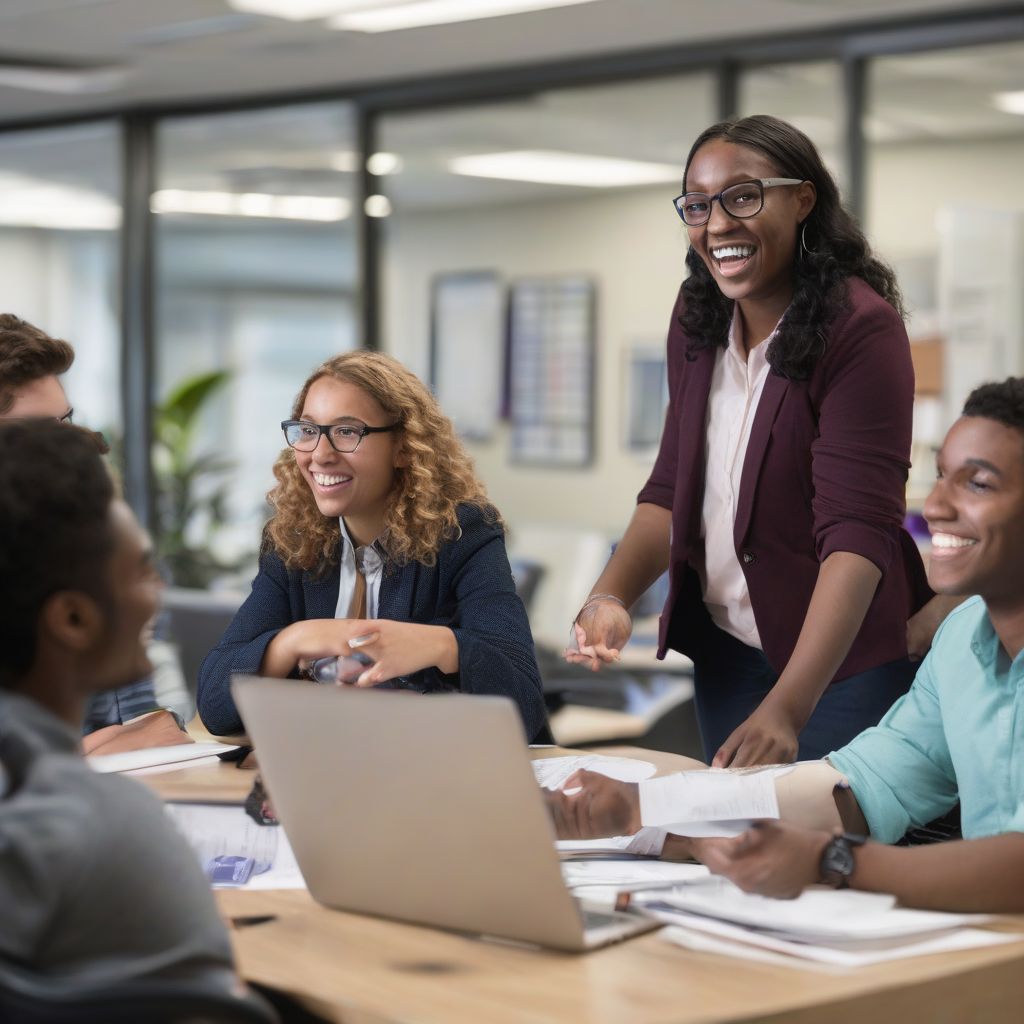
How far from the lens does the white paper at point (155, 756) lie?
2.29m

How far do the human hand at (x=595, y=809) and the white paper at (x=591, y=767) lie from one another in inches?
8.2

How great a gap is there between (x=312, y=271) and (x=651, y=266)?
1.82 m

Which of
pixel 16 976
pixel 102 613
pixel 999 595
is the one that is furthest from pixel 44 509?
pixel 999 595

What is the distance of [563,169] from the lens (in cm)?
623

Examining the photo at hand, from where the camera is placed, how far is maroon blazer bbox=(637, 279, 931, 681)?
2262 millimetres

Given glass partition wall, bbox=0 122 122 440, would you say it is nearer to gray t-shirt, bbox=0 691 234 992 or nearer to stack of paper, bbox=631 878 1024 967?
stack of paper, bbox=631 878 1024 967

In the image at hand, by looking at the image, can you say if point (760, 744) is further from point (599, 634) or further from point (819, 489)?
point (819, 489)

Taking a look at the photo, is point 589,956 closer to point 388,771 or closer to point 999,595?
point 388,771

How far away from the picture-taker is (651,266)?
19.7 feet

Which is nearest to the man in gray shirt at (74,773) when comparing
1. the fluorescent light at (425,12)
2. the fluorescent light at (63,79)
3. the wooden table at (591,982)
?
the wooden table at (591,982)

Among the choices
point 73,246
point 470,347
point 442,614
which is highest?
point 73,246

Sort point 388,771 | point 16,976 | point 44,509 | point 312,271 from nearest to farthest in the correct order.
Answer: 1. point 16,976
2. point 44,509
3. point 388,771
4. point 312,271

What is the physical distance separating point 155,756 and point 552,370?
13.6ft

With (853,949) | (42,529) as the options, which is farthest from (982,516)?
(42,529)
